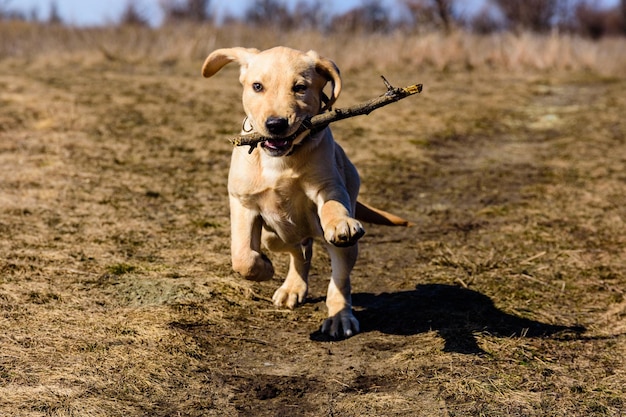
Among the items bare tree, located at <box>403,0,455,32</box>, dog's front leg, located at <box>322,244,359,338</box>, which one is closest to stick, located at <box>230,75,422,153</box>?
dog's front leg, located at <box>322,244,359,338</box>

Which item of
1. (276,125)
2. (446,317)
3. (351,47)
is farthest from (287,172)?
(351,47)

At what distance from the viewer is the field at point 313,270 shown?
12.3ft

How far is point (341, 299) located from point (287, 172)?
0.81 meters

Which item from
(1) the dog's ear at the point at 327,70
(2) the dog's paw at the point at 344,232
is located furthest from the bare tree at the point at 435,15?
(2) the dog's paw at the point at 344,232

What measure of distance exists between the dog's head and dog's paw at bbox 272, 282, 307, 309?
118cm

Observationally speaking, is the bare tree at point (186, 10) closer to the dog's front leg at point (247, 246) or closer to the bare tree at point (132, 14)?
the bare tree at point (132, 14)

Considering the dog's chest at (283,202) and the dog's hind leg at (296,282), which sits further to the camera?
the dog's hind leg at (296,282)

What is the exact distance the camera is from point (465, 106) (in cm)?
1306

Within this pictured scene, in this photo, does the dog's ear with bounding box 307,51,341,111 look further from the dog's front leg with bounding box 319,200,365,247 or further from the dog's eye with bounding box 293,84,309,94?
the dog's front leg with bounding box 319,200,365,247

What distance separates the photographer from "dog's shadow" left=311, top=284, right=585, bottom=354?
451 centimetres

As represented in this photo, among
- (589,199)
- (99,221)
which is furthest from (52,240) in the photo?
(589,199)

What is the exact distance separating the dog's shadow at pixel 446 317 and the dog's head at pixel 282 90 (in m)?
1.20

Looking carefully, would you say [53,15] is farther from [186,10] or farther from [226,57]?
[226,57]

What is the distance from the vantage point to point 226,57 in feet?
15.1
